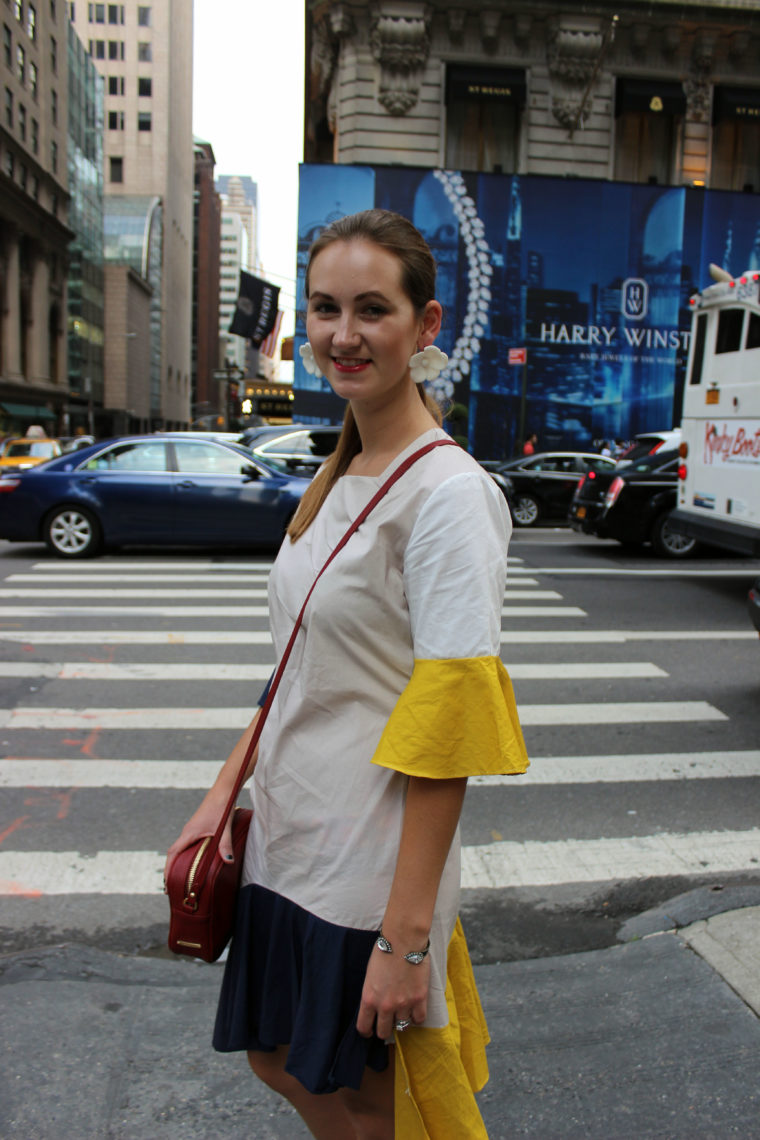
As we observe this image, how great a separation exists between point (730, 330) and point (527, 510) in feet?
24.7

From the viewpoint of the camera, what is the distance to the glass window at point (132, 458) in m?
12.2

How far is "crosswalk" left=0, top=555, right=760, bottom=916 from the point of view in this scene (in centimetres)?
411

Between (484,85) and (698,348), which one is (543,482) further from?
(484,85)

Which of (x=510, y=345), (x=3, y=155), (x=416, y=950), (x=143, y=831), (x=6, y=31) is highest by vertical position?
(x=6, y=31)

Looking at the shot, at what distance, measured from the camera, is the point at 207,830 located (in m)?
1.71

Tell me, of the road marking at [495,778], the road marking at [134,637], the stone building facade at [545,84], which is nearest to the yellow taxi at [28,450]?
the stone building facade at [545,84]

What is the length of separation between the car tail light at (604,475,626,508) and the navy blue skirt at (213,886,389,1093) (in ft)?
38.9

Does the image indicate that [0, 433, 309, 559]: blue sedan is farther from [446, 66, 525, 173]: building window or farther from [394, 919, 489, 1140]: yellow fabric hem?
[446, 66, 525, 173]: building window

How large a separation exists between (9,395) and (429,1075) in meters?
64.3

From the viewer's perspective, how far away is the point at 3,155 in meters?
58.6

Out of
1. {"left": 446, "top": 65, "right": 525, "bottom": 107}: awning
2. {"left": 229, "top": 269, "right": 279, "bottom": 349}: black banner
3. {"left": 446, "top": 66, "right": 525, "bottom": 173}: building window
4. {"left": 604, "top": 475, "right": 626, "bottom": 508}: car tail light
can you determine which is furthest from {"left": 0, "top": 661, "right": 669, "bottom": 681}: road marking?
{"left": 229, "top": 269, "right": 279, "bottom": 349}: black banner

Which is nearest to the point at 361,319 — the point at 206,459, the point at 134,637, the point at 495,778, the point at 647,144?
the point at 495,778

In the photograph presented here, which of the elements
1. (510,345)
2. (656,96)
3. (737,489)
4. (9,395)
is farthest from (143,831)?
(9,395)

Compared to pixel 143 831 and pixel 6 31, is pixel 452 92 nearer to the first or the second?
pixel 143 831
